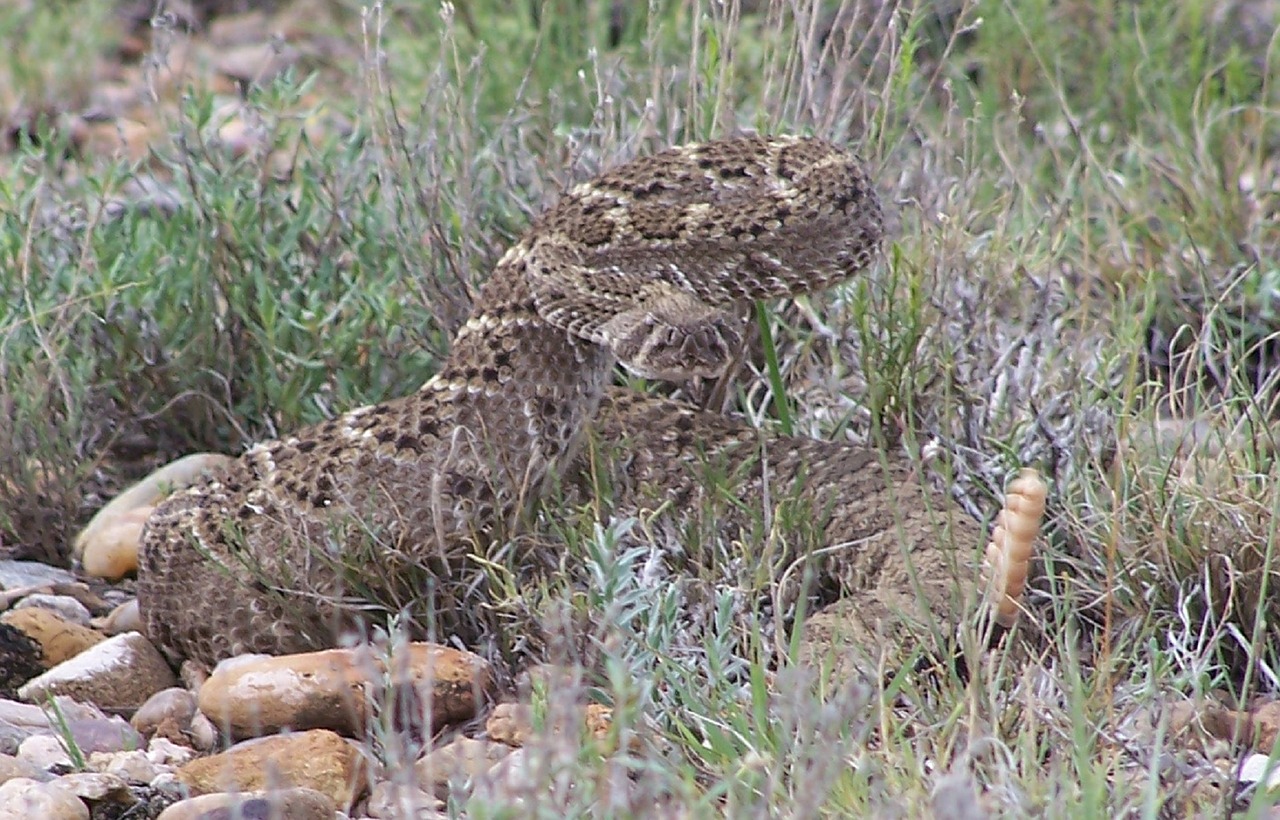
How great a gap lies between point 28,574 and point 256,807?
1778 millimetres

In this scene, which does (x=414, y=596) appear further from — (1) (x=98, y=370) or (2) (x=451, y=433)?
(1) (x=98, y=370)

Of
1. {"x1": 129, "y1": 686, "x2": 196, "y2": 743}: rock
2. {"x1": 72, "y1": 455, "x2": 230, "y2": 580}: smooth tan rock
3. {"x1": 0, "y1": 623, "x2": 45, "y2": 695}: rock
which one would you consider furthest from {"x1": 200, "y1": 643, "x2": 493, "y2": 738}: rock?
{"x1": 72, "y1": 455, "x2": 230, "y2": 580}: smooth tan rock

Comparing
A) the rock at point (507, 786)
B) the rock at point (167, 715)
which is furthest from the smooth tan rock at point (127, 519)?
the rock at point (507, 786)

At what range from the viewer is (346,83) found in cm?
738

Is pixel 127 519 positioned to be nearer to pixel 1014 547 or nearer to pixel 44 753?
pixel 44 753

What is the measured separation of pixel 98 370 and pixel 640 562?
1.95m

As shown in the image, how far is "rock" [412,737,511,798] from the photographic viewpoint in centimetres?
286

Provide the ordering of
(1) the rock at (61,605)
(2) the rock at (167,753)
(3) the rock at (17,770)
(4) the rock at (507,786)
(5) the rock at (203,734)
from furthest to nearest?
(1) the rock at (61,605) < (5) the rock at (203,734) < (2) the rock at (167,753) < (3) the rock at (17,770) < (4) the rock at (507,786)

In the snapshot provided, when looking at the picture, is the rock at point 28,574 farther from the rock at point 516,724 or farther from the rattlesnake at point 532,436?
the rock at point 516,724

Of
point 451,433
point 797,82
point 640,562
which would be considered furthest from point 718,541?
point 797,82

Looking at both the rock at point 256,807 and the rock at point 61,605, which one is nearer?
the rock at point 256,807

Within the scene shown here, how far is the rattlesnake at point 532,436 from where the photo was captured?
3.67m

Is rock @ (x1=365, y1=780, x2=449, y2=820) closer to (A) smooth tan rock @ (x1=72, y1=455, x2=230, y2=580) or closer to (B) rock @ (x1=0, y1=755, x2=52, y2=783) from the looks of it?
(B) rock @ (x1=0, y1=755, x2=52, y2=783)

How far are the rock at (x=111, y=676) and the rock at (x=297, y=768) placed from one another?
0.59 m
